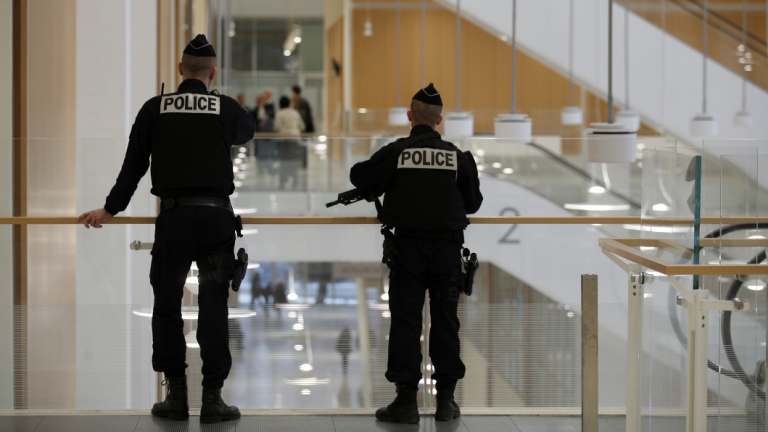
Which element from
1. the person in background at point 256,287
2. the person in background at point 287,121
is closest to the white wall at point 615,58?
the person in background at point 287,121

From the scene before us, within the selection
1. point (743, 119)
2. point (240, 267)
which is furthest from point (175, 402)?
point (743, 119)

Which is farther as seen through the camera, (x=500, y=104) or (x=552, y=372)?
(x=500, y=104)

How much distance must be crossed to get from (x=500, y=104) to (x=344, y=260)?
49.9ft

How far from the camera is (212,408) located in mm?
4348

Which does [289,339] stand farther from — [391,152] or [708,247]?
[708,247]

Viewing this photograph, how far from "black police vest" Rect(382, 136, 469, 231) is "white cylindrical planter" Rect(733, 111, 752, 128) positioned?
8383 mm

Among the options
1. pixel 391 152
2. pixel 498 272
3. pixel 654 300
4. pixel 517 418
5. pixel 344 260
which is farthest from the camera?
pixel 344 260

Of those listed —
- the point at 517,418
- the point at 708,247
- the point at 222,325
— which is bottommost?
the point at 517,418

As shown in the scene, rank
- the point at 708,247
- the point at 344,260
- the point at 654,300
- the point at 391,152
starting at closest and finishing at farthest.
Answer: the point at 708,247 < the point at 654,300 < the point at 391,152 < the point at 344,260

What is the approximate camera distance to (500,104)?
2089cm

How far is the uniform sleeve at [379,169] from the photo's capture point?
426 centimetres

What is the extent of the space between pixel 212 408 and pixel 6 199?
1.58 m

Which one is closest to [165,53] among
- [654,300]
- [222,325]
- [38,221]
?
[38,221]

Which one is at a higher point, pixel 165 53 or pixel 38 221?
pixel 165 53
